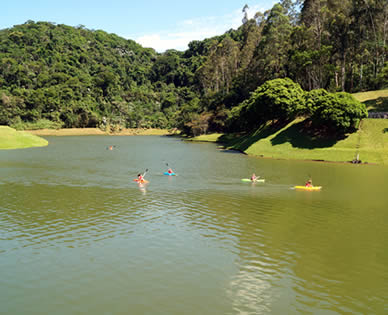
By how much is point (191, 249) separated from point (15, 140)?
9743 centimetres

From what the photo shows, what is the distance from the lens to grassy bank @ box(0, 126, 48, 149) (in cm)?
9850

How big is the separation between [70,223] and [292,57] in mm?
93461

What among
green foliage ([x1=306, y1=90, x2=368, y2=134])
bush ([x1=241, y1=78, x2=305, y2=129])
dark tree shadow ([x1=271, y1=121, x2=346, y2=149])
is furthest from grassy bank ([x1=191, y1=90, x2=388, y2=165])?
bush ([x1=241, y1=78, x2=305, y2=129])

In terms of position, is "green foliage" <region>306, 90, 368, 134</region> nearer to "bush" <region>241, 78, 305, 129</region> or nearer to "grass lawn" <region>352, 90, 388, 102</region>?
"bush" <region>241, 78, 305, 129</region>

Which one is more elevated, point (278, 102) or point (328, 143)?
point (278, 102)

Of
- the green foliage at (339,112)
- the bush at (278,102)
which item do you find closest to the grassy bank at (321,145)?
the green foliage at (339,112)

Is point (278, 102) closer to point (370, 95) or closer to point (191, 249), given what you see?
point (370, 95)

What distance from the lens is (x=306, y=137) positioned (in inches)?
3398

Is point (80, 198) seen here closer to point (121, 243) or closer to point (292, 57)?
point (121, 243)

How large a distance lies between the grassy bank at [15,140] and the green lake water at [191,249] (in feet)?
200

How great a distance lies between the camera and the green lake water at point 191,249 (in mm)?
16250

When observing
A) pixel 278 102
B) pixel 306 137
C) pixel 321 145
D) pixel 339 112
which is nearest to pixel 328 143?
pixel 321 145

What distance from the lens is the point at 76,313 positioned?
15.0 meters

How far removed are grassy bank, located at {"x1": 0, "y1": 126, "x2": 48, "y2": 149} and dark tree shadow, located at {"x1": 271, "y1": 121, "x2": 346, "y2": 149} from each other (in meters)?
74.1
